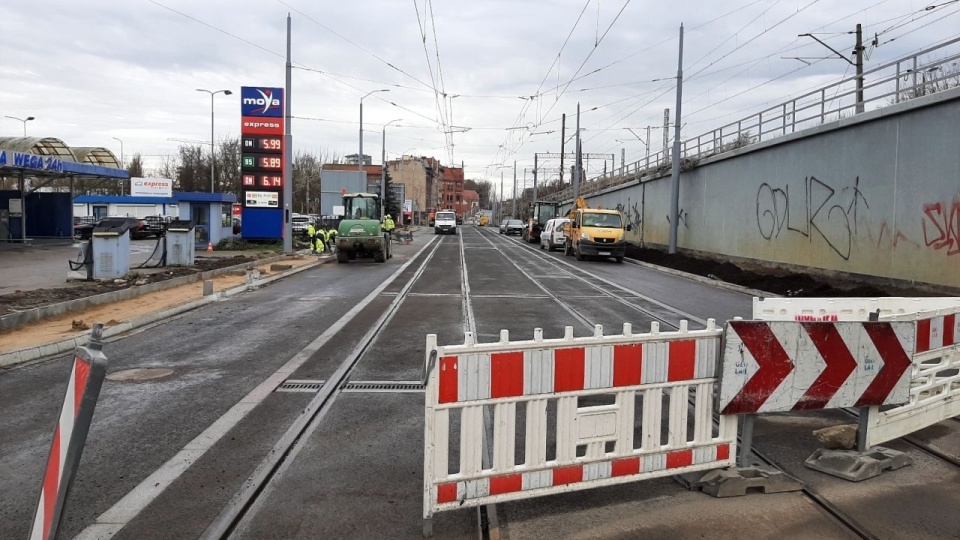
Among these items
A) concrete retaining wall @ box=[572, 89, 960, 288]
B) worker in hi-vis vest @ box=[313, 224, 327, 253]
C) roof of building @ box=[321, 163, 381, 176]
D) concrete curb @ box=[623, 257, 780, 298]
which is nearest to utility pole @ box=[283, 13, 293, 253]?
worker in hi-vis vest @ box=[313, 224, 327, 253]

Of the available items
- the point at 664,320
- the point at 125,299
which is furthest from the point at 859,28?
the point at 125,299

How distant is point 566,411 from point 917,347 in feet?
10.2

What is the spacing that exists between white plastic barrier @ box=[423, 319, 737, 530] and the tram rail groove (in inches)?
47.0

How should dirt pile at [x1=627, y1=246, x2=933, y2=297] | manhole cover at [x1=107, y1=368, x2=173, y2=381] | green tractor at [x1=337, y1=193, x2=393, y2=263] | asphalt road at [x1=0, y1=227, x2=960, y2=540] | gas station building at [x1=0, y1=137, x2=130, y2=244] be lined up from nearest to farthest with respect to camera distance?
asphalt road at [x1=0, y1=227, x2=960, y2=540]
manhole cover at [x1=107, y1=368, x2=173, y2=381]
dirt pile at [x1=627, y1=246, x2=933, y2=297]
green tractor at [x1=337, y1=193, x2=393, y2=263]
gas station building at [x1=0, y1=137, x2=130, y2=244]

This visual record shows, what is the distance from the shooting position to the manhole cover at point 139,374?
24.1ft

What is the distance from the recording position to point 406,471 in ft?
15.6

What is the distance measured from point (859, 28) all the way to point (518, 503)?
110 feet

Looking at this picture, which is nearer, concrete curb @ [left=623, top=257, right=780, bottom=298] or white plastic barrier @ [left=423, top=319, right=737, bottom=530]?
white plastic barrier @ [left=423, top=319, right=737, bottom=530]

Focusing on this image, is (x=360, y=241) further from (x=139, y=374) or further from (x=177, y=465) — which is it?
(x=177, y=465)

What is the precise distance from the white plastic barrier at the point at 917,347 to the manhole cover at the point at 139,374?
21.3 feet

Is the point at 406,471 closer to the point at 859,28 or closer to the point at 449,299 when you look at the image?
the point at 449,299

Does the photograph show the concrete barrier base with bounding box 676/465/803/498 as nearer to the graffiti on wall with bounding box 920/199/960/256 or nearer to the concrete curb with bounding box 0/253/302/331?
the concrete curb with bounding box 0/253/302/331

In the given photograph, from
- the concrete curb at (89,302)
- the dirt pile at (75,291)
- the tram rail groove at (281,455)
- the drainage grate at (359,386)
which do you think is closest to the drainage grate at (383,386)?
the drainage grate at (359,386)

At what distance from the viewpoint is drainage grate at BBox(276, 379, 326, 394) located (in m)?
6.82
